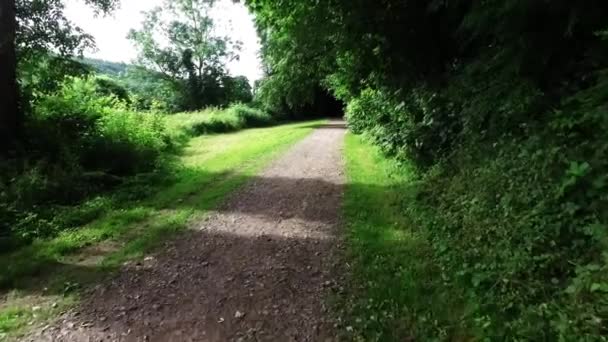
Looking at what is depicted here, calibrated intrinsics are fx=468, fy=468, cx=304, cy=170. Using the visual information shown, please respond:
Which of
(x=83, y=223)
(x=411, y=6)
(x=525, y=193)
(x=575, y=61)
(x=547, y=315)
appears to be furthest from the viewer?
(x=411, y=6)

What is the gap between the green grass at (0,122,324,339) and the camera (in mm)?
4492

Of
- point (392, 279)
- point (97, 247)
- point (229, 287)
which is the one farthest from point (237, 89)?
point (392, 279)

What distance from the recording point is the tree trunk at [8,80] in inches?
371

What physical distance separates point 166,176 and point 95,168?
60.4 inches

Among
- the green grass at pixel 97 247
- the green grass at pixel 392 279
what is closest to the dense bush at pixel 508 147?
the green grass at pixel 392 279

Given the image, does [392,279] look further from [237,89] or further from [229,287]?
[237,89]

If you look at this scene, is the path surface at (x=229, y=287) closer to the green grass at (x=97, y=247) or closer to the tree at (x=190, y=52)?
the green grass at (x=97, y=247)

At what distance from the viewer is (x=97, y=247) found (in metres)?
6.09

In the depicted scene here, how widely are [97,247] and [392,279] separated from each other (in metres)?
3.86

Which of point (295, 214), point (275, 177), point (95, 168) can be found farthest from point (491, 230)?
point (95, 168)

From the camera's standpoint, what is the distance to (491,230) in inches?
185

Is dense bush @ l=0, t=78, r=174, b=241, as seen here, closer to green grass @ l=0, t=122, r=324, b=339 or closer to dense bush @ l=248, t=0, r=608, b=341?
green grass @ l=0, t=122, r=324, b=339

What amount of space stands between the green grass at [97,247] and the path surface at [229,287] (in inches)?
12.5

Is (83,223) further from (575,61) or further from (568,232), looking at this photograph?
(575,61)
